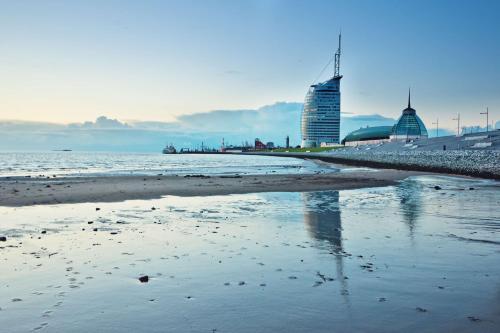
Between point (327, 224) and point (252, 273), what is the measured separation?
21.6 ft

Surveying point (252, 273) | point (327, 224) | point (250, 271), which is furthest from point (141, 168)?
point (252, 273)

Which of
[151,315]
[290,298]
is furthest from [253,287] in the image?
[151,315]

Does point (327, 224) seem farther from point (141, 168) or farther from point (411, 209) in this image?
point (141, 168)

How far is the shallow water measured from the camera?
564 centimetres

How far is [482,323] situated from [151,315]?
181 inches

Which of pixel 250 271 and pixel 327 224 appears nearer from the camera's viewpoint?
pixel 250 271

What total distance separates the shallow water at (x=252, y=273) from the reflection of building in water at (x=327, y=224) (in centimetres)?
7

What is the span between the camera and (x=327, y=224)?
46.1 ft

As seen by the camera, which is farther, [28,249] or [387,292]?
[28,249]

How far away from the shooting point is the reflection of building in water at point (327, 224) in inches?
362

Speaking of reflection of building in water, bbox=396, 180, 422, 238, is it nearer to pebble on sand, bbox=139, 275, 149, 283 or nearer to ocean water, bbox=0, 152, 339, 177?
pebble on sand, bbox=139, 275, 149, 283

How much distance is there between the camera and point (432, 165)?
5606 centimetres

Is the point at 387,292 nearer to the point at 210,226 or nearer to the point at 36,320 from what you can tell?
the point at 36,320

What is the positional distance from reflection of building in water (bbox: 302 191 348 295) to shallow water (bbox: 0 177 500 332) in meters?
0.07
